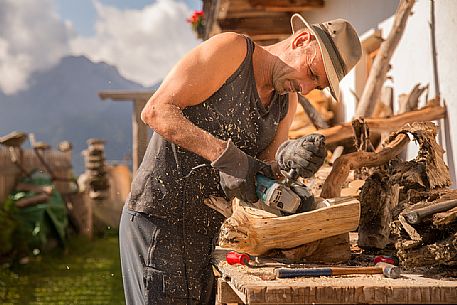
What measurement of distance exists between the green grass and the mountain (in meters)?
48.0

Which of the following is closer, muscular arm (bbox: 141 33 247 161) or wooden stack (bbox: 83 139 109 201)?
muscular arm (bbox: 141 33 247 161)

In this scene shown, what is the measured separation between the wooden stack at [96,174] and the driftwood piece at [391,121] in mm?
10603

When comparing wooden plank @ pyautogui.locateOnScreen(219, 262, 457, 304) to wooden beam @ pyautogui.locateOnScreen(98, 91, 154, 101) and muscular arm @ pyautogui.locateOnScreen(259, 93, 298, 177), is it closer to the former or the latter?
muscular arm @ pyautogui.locateOnScreen(259, 93, 298, 177)

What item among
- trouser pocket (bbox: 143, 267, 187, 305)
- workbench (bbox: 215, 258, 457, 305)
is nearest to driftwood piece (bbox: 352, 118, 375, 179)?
trouser pocket (bbox: 143, 267, 187, 305)

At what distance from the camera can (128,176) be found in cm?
1675

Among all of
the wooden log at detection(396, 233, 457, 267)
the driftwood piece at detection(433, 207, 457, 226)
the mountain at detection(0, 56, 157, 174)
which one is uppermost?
the driftwood piece at detection(433, 207, 457, 226)

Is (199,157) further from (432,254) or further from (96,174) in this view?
(96,174)

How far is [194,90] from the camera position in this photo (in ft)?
9.41

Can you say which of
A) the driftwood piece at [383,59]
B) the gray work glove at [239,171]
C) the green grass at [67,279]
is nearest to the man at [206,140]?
the gray work glove at [239,171]

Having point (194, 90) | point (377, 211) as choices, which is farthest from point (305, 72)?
point (377, 211)

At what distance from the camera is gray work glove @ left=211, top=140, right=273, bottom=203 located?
8.82 feet

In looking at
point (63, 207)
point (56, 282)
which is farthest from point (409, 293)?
point (63, 207)

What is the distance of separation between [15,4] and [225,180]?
221ft

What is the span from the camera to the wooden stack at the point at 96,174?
48.3ft
